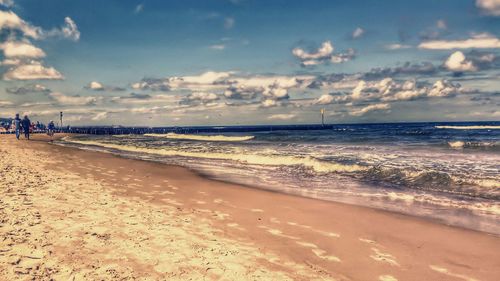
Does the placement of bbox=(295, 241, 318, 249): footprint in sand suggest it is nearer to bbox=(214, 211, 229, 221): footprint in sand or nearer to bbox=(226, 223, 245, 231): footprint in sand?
bbox=(226, 223, 245, 231): footprint in sand

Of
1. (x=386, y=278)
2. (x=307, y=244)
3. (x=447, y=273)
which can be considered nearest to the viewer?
(x=386, y=278)

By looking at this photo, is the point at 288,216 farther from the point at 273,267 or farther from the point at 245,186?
the point at 245,186

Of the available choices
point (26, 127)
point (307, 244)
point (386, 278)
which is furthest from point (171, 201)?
point (26, 127)

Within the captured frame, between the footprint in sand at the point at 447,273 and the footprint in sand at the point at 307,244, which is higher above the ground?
the footprint in sand at the point at 307,244

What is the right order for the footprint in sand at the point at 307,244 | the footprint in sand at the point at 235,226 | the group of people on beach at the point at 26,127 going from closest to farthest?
the footprint in sand at the point at 307,244
the footprint in sand at the point at 235,226
the group of people on beach at the point at 26,127

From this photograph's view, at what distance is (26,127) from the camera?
44.6 meters

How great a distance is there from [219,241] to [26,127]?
4850 centimetres

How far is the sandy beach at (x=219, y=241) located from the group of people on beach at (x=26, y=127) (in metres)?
39.8

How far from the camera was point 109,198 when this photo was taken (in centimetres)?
939

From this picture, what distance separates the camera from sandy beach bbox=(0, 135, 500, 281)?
484cm

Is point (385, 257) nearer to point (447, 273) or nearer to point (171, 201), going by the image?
point (447, 273)

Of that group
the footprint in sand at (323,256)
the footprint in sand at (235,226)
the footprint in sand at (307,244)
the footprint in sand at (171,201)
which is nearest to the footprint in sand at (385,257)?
the footprint in sand at (323,256)

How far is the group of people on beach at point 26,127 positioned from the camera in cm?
4347

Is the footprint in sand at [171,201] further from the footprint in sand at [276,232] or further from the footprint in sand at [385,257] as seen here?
the footprint in sand at [385,257]
